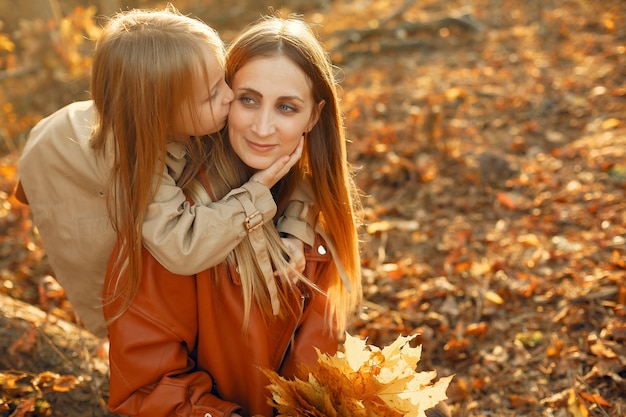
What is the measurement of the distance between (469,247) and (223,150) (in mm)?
2425

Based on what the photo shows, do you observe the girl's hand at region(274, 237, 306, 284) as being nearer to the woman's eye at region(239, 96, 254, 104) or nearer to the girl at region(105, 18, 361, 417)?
the girl at region(105, 18, 361, 417)

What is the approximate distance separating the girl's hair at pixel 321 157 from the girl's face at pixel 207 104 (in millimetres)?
134

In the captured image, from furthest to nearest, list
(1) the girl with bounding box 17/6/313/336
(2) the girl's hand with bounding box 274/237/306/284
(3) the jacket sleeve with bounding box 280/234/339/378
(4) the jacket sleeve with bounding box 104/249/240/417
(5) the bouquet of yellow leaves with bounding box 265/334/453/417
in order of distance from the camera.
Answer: (3) the jacket sleeve with bounding box 280/234/339/378
(2) the girl's hand with bounding box 274/237/306/284
(4) the jacket sleeve with bounding box 104/249/240/417
(1) the girl with bounding box 17/6/313/336
(5) the bouquet of yellow leaves with bounding box 265/334/453/417

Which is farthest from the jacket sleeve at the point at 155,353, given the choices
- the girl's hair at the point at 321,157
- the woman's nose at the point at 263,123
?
the woman's nose at the point at 263,123

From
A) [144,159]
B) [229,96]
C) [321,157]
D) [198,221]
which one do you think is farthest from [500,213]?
[144,159]

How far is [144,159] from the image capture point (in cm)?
197

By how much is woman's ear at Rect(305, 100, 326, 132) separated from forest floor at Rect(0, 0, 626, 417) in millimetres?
442

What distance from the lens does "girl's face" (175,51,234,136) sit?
2041mm

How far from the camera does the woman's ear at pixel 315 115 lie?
234cm

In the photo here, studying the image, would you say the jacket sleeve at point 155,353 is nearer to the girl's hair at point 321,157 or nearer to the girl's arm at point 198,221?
the girl's arm at point 198,221

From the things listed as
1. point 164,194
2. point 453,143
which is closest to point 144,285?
point 164,194

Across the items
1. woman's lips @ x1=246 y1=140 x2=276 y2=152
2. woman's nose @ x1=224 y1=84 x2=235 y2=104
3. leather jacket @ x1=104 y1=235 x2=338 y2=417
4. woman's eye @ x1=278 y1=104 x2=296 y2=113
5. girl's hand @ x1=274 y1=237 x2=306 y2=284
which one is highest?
woman's nose @ x1=224 y1=84 x2=235 y2=104

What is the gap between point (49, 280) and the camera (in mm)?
3650

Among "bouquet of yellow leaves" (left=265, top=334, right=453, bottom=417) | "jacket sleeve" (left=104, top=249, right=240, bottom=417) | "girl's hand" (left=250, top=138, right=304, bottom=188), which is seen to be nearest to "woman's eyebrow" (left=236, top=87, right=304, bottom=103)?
"girl's hand" (left=250, top=138, right=304, bottom=188)
